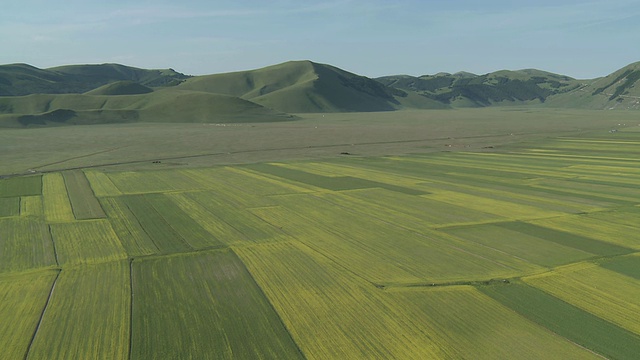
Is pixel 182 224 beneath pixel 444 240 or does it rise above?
beneath

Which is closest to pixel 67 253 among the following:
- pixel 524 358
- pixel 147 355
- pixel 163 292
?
pixel 163 292

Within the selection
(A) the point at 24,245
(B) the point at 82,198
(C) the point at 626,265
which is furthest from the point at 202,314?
(B) the point at 82,198

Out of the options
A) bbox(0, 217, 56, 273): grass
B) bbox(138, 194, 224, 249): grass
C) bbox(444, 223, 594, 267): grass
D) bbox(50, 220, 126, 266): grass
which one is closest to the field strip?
bbox(444, 223, 594, 267): grass

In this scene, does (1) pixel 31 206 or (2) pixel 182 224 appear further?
(1) pixel 31 206

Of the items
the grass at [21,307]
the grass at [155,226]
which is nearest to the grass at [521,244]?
the grass at [155,226]

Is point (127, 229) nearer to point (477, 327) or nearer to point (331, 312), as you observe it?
point (331, 312)
